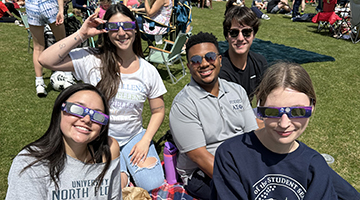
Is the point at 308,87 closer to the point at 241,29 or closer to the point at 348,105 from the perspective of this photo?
the point at 241,29

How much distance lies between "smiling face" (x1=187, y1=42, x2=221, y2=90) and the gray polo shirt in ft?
0.25

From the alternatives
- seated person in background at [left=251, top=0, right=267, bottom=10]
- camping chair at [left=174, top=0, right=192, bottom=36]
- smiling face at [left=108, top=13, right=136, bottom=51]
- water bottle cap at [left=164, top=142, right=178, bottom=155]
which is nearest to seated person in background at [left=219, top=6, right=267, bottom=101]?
water bottle cap at [left=164, top=142, right=178, bottom=155]

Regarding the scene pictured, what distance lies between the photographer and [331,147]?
4344mm

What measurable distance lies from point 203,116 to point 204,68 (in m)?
0.49

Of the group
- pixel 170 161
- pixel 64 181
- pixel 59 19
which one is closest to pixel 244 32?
pixel 170 161

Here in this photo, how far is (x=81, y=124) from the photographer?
77.3 inches

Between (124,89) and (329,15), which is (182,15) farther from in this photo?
(329,15)

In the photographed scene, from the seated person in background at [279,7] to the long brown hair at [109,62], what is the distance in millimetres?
14774

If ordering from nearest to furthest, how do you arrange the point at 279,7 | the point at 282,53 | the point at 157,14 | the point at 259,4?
the point at 157,14, the point at 282,53, the point at 279,7, the point at 259,4

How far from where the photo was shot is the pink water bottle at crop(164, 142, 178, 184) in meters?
3.14

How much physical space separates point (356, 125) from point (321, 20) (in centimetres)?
752

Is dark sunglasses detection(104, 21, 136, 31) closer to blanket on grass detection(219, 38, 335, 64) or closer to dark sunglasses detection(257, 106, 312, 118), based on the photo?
dark sunglasses detection(257, 106, 312, 118)

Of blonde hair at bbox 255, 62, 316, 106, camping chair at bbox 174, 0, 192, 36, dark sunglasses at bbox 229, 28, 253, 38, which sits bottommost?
camping chair at bbox 174, 0, 192, 36

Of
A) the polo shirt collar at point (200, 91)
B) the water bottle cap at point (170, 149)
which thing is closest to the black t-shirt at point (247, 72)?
the polo shirt collar at point (200, 91)
